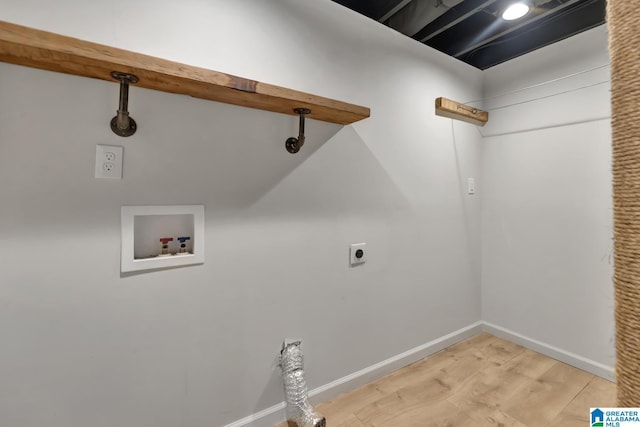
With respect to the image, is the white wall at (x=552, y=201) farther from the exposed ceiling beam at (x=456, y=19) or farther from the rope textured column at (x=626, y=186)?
the rope textured column at (x=626, y=186)

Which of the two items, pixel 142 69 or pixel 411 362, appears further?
pixel 411 362

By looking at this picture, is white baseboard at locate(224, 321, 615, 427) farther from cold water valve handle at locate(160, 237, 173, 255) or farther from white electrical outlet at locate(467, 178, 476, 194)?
white electrical outlet at locate(467, 178, 476, 194)

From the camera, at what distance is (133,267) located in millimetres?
1070

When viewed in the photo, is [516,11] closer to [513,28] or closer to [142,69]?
[513,28]

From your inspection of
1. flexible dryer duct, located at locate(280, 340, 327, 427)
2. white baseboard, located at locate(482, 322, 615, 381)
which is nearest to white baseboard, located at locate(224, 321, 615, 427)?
white baseboard, located at locate(482, 322, 615, 381)

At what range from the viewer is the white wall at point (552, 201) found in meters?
1.76

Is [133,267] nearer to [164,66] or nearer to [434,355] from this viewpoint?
[164,66]

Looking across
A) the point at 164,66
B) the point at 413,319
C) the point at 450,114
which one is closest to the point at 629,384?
the point at 164,66

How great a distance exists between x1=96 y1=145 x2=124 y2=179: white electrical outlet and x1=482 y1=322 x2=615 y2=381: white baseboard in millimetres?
2699

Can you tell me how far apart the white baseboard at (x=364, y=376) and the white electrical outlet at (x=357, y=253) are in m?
0.65

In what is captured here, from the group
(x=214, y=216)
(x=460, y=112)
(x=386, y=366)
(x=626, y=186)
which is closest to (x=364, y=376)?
(x=386, y=366)

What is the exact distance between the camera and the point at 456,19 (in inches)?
71.5

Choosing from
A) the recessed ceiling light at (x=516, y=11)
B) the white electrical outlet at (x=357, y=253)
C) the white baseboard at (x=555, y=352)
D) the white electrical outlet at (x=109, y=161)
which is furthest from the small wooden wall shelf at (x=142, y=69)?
the white baseboard at (x=555, y=352)

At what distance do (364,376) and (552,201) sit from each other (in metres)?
1.72
